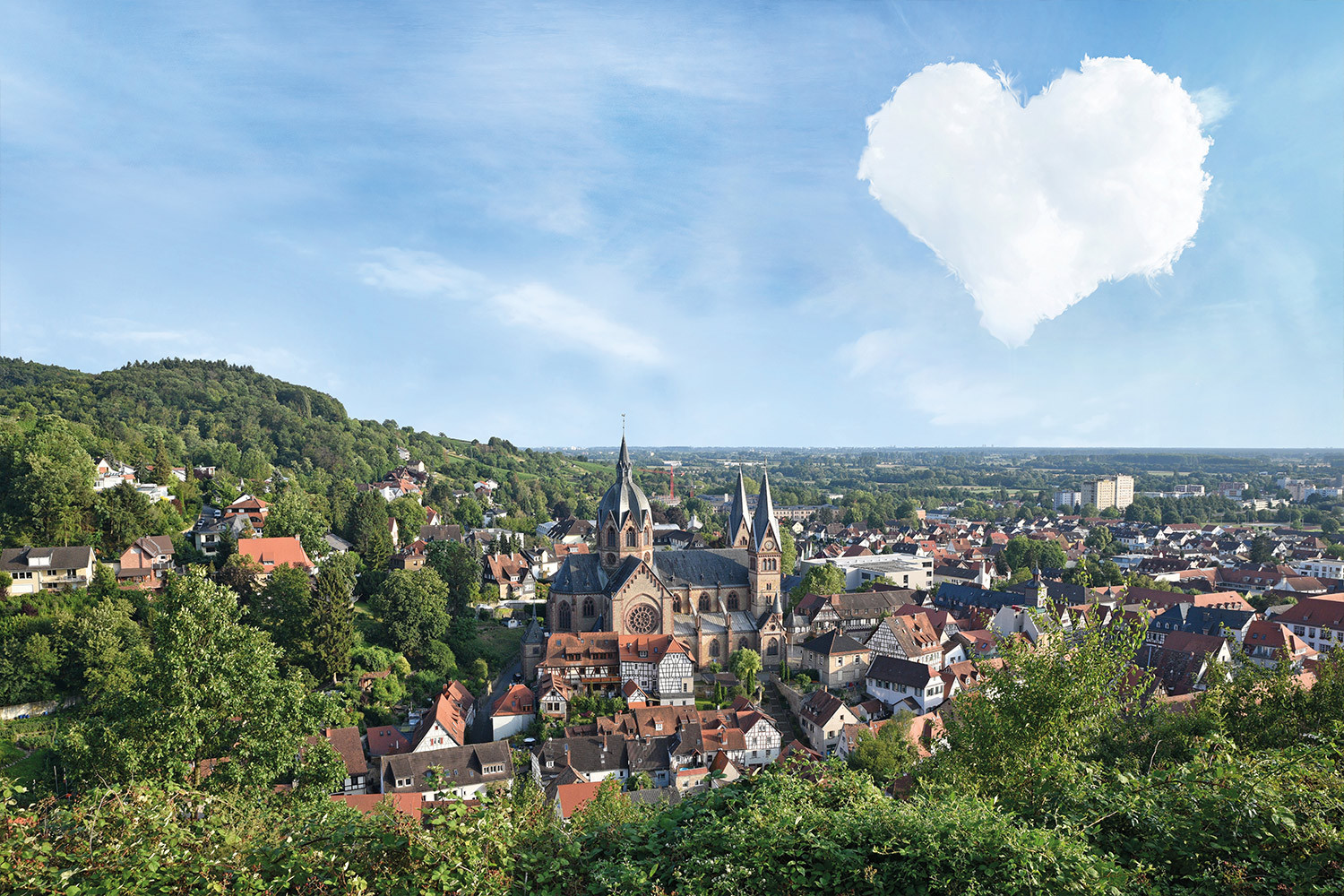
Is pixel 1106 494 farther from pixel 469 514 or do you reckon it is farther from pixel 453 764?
pixel 453 764

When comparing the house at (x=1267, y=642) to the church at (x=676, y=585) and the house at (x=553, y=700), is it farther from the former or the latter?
the house at (x=553, y=700)

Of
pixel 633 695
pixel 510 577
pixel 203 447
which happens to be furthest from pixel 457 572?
pixel 203 447

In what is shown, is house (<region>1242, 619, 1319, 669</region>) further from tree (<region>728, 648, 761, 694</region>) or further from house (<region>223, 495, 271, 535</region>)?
house (<region>223, 495, 271, 535</region>)

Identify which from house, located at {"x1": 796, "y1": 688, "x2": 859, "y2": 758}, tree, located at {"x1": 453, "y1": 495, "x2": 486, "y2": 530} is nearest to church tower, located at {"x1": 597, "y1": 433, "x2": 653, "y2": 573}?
house, located at {"x1": 796, "y1": 688, "x2": 859, "y2": 758}

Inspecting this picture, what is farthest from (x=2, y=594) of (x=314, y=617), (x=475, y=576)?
(x=475, y=576)

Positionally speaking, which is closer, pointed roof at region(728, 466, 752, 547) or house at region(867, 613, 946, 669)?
house at region(867, 613, 946, 669)
